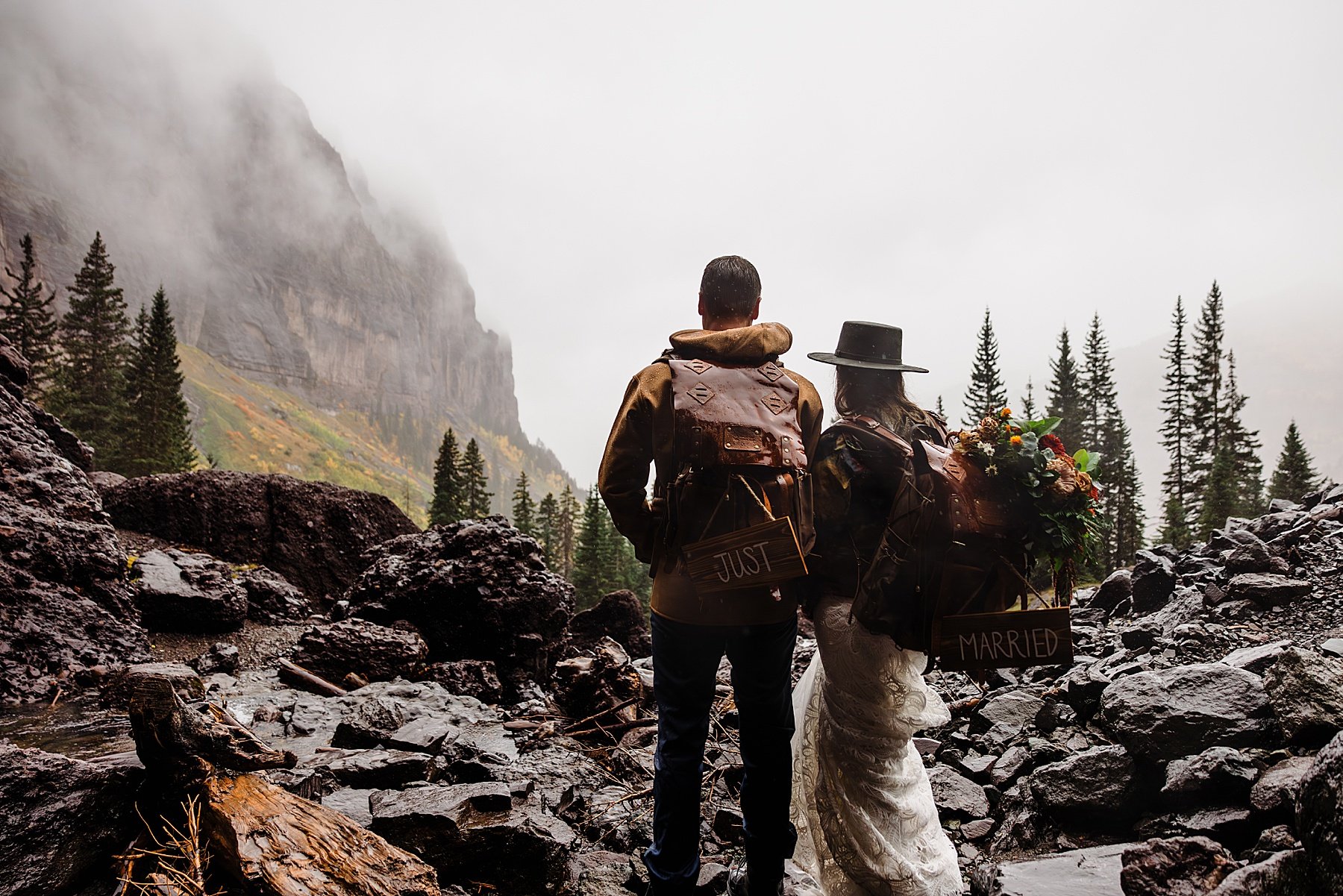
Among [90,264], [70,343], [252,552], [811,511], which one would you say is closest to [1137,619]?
[811,511]

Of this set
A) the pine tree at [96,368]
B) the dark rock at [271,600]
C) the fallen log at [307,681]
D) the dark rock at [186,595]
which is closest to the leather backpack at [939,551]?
the fallen log at [307,681]

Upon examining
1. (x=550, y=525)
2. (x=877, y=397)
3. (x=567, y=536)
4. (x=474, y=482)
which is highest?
(x=474, y=482)

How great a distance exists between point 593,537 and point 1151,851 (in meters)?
36.2

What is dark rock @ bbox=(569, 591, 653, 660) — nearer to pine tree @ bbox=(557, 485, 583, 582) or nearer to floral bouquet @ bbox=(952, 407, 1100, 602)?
floral bouquet @ bbox=(952, 407, 1100, 602)

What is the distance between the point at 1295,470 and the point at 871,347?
157 feet

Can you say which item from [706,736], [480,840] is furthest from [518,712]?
[706,736]

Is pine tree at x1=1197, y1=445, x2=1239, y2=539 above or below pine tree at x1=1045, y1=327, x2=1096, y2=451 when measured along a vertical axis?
below

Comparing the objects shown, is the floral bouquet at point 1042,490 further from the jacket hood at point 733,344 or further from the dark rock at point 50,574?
the dark rock at point 50,574

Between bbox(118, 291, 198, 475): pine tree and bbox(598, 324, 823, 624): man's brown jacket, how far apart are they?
39628 millimetres

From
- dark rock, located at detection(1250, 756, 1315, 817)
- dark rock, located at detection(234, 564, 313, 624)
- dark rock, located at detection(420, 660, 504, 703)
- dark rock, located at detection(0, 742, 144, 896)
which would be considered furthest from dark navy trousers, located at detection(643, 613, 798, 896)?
dark rock, located at detection(234, 564, 313, 624)

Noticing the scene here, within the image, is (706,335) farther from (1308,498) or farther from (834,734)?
(1308,498)

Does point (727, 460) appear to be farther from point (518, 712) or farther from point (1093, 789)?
point (518, 712)

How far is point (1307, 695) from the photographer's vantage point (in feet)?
12.3

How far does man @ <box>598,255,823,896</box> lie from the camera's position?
2896mm
